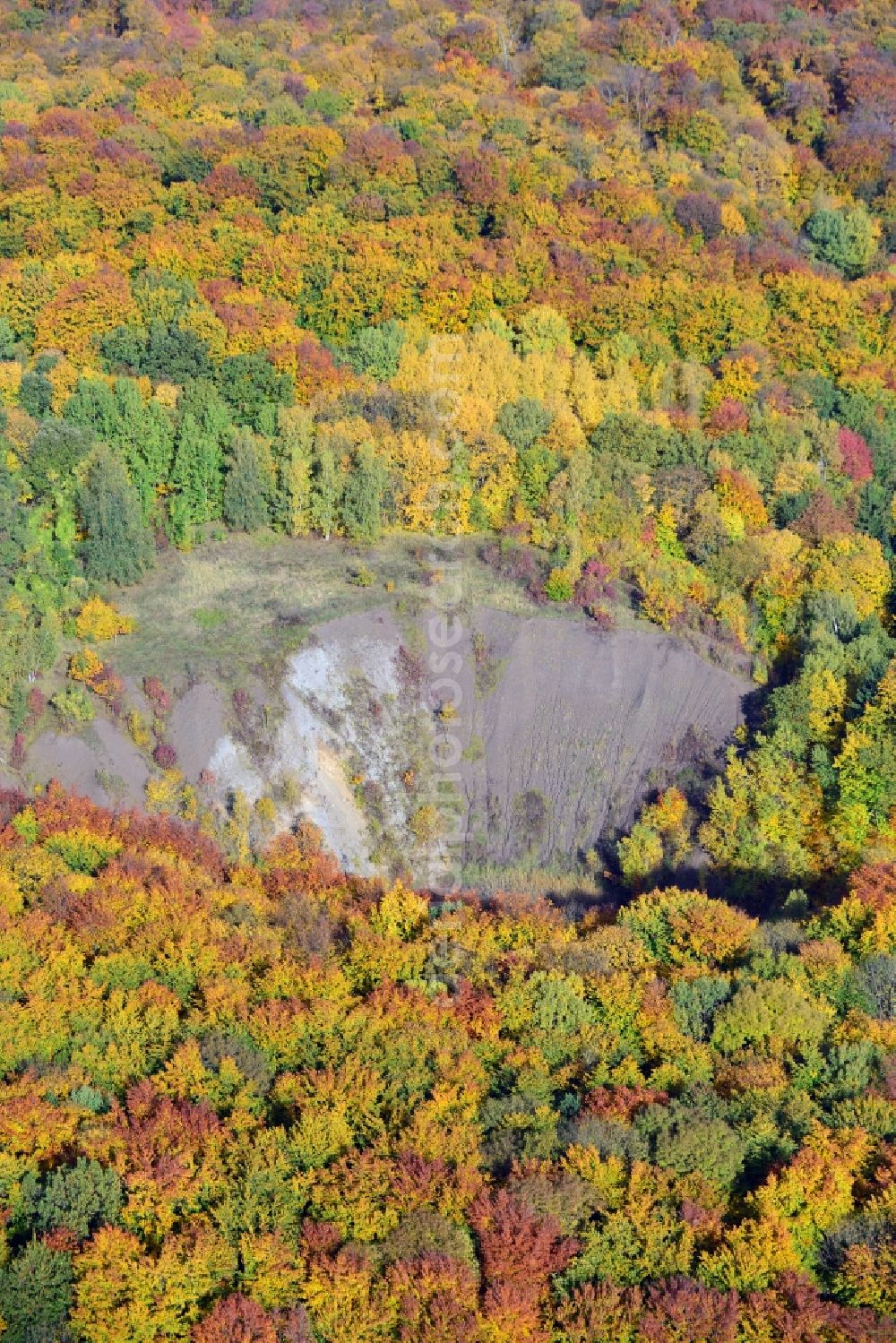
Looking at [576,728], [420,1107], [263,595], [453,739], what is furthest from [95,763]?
[420,1107]

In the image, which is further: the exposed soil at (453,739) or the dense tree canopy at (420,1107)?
the exposed soil at (453,739)

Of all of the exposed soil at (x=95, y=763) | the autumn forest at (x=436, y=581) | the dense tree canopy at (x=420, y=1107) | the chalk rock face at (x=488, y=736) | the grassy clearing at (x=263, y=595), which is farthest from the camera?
the grassy clearing at (x=263, y=595)

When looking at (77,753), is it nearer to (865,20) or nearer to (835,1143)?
(835,1143)

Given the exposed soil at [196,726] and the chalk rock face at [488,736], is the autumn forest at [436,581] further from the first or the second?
the chalk rock face at [488,736]

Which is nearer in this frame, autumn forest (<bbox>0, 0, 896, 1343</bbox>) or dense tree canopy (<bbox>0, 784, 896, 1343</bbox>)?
dense tree canopy (<bbox>0, 784, 896, 1343</bbox>)

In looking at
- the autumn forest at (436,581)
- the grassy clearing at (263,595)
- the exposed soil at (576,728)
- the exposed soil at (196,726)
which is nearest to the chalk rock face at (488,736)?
the exposed soil at (576,728)

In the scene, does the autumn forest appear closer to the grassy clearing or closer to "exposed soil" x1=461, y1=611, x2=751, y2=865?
the grassy clearing

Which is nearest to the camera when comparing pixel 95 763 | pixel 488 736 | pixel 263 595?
pixel 95 763

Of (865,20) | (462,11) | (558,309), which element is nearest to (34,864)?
(558,309)

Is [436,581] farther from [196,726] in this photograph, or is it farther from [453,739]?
[196,726]

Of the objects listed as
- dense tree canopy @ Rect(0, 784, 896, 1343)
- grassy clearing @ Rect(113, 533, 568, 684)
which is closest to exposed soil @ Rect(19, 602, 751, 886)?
grassy clearing @ Rect(113, 533, 568, 684)

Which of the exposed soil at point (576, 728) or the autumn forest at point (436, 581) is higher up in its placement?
the autumn forest at point (436, 581)

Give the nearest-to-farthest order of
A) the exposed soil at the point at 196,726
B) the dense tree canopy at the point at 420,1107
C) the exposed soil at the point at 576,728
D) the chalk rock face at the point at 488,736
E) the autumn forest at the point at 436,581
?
1. the dense tree canopy at the point at 420,1107
2. the autumn forest at the point at 436,581
3. the exposed soil at the point at 196,726
4. the chalk rock face at the point at 488,736
5. the exposed soil at the point at 576,728
